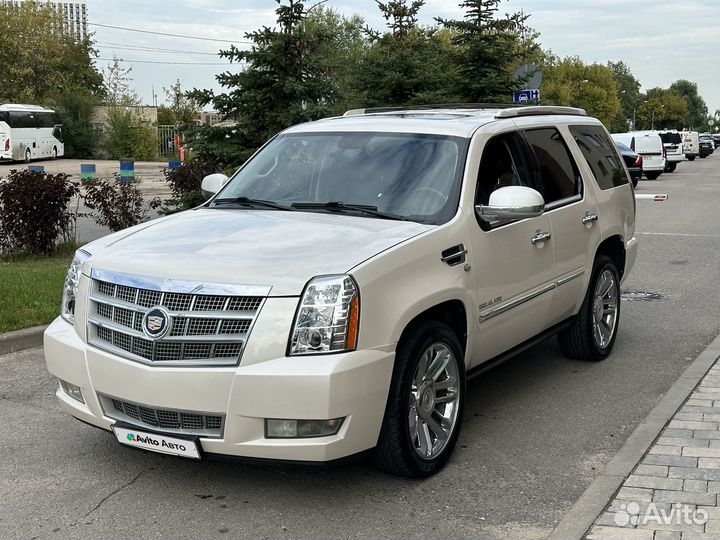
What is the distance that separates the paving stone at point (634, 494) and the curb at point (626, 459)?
4 cm

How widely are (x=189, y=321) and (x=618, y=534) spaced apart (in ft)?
6.85

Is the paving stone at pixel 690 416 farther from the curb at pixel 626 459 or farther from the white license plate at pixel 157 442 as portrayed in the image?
the white license plate at pixel 157 442

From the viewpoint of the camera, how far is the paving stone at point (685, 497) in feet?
14.4

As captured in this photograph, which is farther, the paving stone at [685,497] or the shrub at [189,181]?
the shrub at [189,181]

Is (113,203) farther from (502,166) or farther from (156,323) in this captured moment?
(156,323)

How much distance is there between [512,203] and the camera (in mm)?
5242

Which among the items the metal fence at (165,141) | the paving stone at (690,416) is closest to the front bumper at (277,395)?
the paving stone at (690,416)

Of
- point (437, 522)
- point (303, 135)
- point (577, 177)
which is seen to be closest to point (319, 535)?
point (437, 522)

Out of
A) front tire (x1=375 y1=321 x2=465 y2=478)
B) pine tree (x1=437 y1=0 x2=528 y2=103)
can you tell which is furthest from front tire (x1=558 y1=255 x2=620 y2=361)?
pine tree (x1=437 y1=0 x2=528 y2=103)

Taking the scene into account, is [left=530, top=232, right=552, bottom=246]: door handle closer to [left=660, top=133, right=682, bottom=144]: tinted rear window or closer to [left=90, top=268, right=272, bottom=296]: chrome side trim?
[left=90, top=268, right=272, bottom=296]: chrome side trim

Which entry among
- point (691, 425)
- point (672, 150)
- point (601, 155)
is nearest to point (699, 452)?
point (691, 425)

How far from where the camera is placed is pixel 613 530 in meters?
4.09

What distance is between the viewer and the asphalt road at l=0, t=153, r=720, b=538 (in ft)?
14.1

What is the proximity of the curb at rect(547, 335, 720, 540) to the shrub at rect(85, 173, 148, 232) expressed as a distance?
854cm
